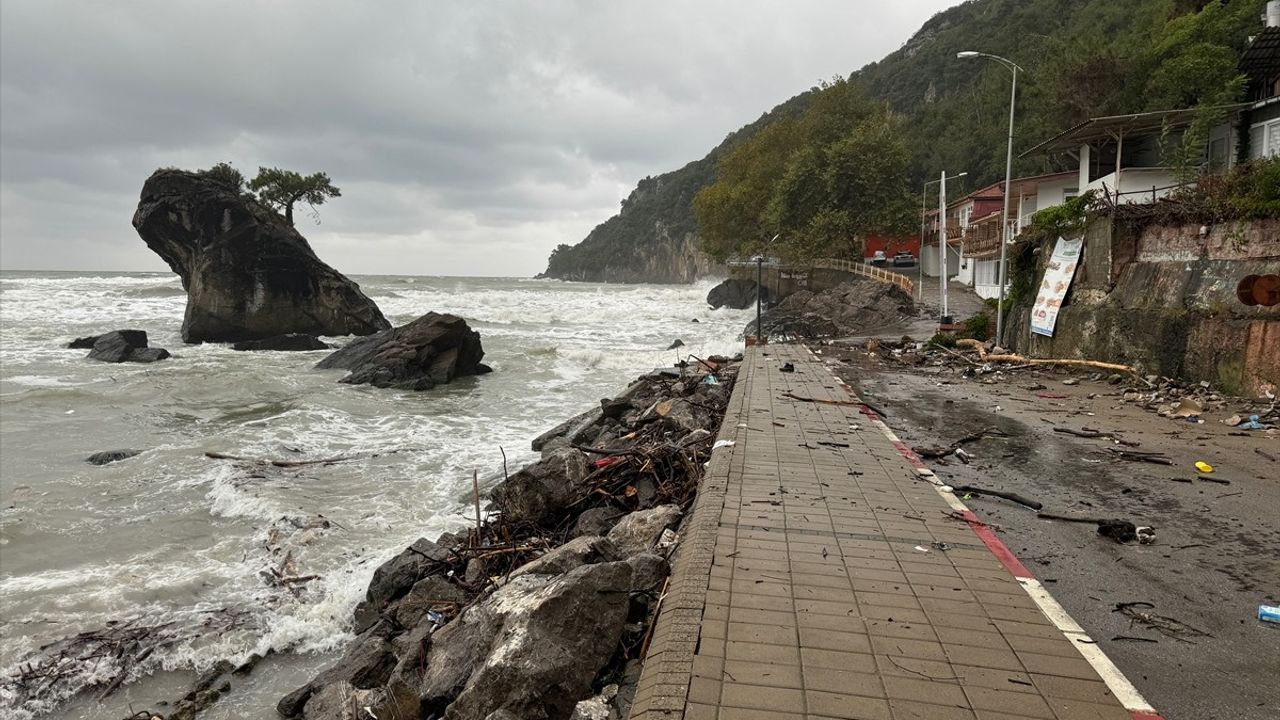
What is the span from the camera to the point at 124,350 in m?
27.4

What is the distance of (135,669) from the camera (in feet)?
19.4

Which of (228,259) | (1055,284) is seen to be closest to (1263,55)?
(1055,284)

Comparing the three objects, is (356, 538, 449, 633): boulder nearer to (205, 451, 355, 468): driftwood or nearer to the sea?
the sea

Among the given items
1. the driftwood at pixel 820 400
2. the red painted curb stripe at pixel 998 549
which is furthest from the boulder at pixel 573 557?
the driftwood at pixel 820 400

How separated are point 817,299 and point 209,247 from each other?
3303cm

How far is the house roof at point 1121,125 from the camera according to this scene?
22.1 meters

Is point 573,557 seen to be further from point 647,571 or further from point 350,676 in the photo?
point 350,676

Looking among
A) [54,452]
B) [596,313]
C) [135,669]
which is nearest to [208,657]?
[135,669]

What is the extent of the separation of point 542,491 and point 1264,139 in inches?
1153

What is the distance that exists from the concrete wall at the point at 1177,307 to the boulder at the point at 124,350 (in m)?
32.5

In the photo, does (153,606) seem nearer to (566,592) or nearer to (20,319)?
(566,592)

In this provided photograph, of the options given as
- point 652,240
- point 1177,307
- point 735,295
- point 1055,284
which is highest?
point 652,240

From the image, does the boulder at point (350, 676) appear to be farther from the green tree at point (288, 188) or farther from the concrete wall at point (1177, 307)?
the green tree at point (288, 188)

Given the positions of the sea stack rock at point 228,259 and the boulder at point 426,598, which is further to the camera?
the sea stack rock at point 228,259
